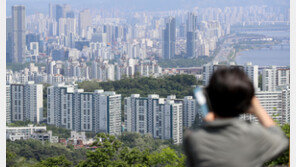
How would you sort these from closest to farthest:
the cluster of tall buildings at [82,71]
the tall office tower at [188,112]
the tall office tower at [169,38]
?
1. the tall office tower at [188,112]
2. the cluster of tall buildings at [82,71]
3. the tall office tower at [169,38]

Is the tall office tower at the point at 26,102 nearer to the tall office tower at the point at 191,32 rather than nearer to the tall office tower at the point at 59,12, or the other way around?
the tall office tower at the point at 191,32

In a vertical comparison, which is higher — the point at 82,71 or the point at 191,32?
the point at 191,32

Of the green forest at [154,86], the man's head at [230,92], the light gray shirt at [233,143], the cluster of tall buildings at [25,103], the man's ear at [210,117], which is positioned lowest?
the cluster of tall buildings at [25,103]

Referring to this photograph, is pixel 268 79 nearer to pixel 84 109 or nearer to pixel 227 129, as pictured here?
pixel 84 109

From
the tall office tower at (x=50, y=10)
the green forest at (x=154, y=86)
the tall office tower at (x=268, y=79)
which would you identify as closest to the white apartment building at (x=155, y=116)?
the green forest at (x=154, y=86)

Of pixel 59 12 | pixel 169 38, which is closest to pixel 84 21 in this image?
pixel 59 12

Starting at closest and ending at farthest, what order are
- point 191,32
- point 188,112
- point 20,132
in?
point 20,132, point 188,112, point 191,32
